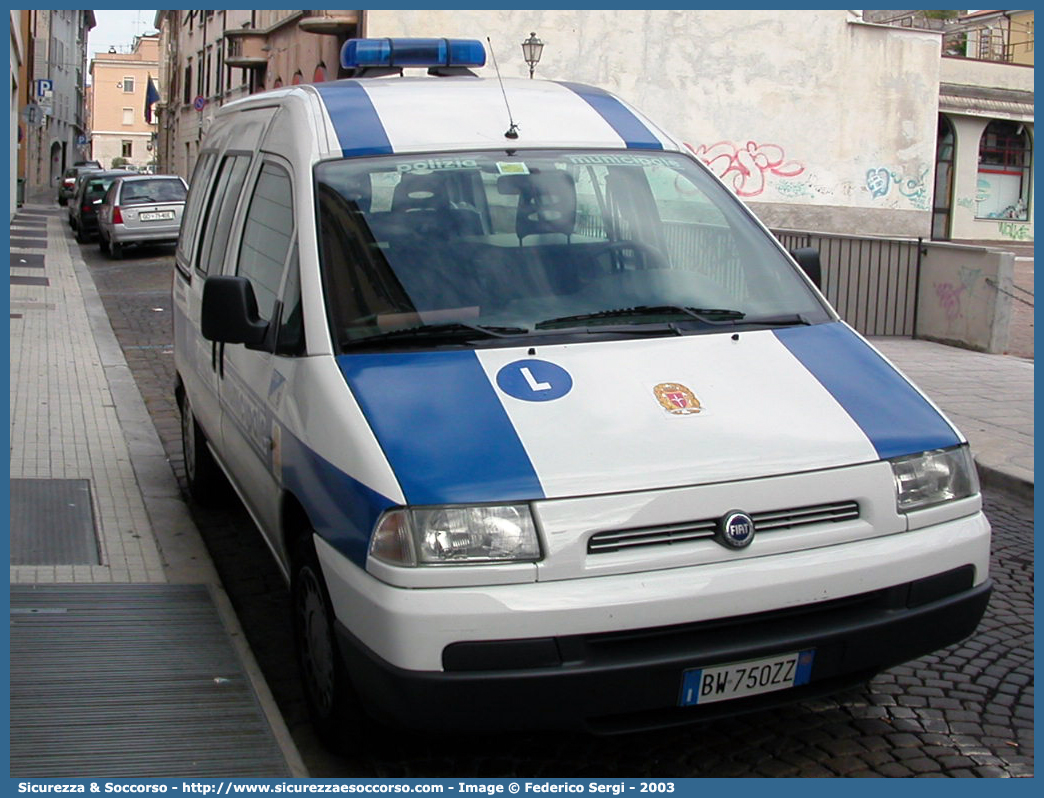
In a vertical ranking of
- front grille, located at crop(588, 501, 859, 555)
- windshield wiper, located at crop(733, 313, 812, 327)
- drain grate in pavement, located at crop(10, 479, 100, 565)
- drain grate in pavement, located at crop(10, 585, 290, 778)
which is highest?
windshield wiper, located at crop(733, 313, 812, 327)

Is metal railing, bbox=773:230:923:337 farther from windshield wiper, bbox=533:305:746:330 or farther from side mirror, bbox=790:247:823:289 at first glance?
windshield wiper, bbox=533:305:746:330

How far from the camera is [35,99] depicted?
158 feet

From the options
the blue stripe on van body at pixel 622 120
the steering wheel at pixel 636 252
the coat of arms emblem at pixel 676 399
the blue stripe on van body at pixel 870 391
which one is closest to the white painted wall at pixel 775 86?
the blue stripe on van body at pixel 622 120

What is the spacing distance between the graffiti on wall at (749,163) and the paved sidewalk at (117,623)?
22.2 meters

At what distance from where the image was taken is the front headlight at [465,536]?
341 cm

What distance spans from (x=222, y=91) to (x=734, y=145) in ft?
79.2

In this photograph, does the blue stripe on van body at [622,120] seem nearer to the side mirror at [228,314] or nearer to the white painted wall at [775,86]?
the side mirror at [228,314]

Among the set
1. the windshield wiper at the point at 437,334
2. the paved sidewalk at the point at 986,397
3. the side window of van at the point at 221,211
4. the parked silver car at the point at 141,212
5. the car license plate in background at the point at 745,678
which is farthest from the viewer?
the parked silver car at the point at 141,212

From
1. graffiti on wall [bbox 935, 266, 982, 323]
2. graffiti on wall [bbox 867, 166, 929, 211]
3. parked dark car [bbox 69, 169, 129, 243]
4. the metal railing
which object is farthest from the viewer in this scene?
graffiti on wall [bbox 867, 166, 929, 211]

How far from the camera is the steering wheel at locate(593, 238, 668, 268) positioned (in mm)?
4594

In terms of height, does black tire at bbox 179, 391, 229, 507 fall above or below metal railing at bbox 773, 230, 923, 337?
below

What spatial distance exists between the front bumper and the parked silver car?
23.0m

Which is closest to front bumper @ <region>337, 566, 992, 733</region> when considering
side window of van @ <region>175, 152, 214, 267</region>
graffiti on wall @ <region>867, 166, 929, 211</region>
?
side window of van @ <region>175, 152, 214, 267</region>
